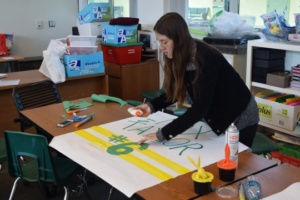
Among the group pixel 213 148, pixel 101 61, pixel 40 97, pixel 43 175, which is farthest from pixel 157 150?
pixel 101 61

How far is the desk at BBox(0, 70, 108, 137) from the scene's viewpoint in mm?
3377

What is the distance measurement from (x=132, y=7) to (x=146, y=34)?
100 cm

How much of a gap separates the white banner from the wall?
13.6 feet

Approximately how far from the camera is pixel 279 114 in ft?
9.48

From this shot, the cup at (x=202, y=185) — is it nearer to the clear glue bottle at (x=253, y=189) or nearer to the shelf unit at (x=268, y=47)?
the clear glue bottle at (x=253, y=189)

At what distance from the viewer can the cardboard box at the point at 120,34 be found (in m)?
4.07

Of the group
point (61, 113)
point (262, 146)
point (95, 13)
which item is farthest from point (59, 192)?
point (95, 13)

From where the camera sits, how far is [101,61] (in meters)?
3.79

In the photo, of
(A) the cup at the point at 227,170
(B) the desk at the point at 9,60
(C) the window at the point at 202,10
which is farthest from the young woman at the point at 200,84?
(B) the desk at the point at 9,60

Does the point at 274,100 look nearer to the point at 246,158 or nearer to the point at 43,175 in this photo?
the point at 246,158

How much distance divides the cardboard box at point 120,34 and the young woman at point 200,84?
232cm

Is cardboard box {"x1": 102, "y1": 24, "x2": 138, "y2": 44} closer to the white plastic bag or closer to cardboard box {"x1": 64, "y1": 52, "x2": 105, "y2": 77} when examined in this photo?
cardboard box {"x1": 64, "y1": 52, "x2": 105, "y2": 77}

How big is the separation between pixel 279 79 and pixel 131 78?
1869 mm

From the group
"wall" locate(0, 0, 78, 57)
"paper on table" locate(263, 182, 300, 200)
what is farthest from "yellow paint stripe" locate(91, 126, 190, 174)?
"wall" locate(0, 0, 78, 57)
